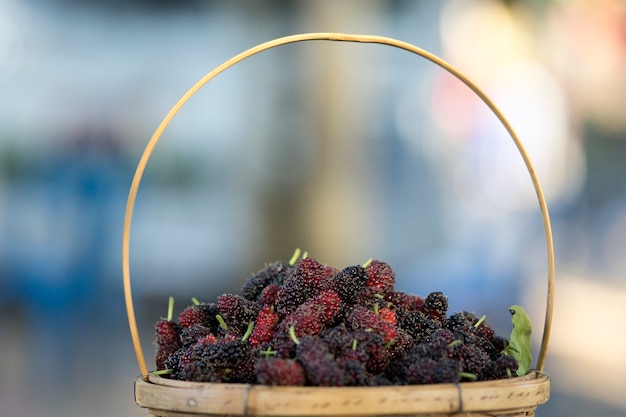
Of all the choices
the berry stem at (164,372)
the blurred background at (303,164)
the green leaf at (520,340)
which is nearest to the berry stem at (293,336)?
the berry stem at (164,372)

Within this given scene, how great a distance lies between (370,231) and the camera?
4637 mm

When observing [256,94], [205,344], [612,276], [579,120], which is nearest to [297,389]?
[205,344]

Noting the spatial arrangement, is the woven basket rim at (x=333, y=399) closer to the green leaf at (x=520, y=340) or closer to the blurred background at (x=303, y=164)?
the green leaf at (x=520, y=340)

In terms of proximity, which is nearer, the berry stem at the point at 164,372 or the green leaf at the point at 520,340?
the berry stem at the point at 164,372

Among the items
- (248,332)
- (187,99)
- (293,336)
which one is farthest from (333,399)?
(187,99)

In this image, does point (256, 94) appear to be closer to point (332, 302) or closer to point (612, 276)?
point (612, 276)

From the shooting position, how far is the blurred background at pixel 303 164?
380 cm

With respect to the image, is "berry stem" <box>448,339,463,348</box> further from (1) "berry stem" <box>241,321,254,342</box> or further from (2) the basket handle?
(1) "berry stem" <box>241,321,254,342</box>

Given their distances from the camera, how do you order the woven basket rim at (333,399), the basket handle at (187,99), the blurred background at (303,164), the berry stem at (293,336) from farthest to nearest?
1. the blurred background at (303,164)
2. the basket handle at (187,99)
3. the berry stem at (293,336)
4. the woven basket rim at (333,399)

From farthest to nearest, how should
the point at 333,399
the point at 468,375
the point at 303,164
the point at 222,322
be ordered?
the point at 303,164
the point at 222,322
the point at 468,375
the point at 333,399

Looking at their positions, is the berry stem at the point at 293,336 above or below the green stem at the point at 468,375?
above

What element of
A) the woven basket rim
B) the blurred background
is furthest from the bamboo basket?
the blurred background

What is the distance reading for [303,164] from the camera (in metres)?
4.69

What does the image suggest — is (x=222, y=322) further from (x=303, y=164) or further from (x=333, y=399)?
(x=303, y=164)
